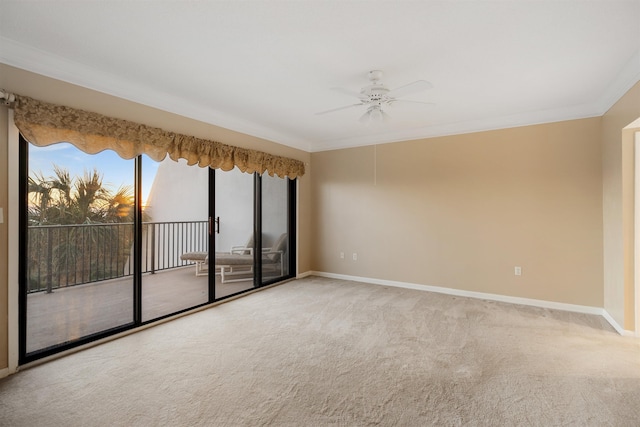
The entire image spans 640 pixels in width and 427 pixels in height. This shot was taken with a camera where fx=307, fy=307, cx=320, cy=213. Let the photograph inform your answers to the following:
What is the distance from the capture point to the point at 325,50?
2387 mm

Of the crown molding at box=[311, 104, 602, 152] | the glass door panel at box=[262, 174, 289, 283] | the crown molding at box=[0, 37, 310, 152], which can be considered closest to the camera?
the crown molding at box=[0, 37, 310, 152]

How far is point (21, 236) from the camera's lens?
7.87 feet

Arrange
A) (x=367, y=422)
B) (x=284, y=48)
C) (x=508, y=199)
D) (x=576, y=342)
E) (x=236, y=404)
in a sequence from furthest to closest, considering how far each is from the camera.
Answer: (x=508, y=199) < (x=576, y=342) < (x=284, y=48) < (x=236, y=404) < (x=367, y=422)

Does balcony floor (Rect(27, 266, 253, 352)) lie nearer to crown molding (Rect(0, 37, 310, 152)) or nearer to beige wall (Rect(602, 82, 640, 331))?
crown molding (Rect(0, 37, 310, 152))

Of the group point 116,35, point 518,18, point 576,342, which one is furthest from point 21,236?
point 576,342

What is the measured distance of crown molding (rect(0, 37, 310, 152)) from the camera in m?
2.33

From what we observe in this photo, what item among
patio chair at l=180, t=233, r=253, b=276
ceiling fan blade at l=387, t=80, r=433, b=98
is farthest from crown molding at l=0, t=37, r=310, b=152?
ceiling fan blade at l=387, t=80, r=433, b=98

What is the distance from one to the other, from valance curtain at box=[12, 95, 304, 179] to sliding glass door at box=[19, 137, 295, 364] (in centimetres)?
17

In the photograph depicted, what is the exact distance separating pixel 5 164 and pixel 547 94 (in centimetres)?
499

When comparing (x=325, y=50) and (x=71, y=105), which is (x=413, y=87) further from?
(x=71, y=105)

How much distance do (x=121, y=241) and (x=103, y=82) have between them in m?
1.50

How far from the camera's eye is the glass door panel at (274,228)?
4929 mm

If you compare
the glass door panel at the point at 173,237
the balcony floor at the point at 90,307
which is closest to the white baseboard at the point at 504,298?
the glass door panel at the point at 173,237

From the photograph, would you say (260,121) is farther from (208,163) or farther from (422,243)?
(422,243)
